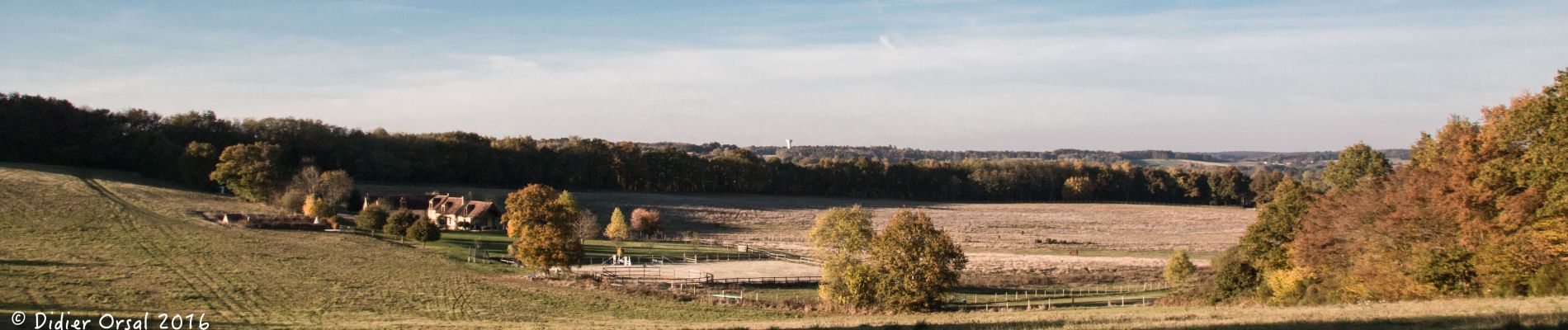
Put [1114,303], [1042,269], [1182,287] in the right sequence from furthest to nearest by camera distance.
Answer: [1042,269] → [1182,287] → [1114,303]

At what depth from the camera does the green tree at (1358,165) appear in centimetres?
4231

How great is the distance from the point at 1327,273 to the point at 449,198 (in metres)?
63.9

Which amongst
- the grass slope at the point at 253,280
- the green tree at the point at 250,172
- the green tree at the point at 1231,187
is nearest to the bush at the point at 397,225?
the grass slope at the point at 253,280

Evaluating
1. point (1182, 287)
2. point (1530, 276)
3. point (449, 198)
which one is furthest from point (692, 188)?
point (1530, 276)

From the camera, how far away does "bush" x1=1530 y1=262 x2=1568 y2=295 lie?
23.4 m

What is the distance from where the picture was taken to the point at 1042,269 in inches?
1973

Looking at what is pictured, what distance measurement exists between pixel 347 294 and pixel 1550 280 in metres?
34.3

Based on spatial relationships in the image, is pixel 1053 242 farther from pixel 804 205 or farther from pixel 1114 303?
pixel 804 205

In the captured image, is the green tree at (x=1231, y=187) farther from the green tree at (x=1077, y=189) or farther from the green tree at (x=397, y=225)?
the green tree at (x=397, y=225)

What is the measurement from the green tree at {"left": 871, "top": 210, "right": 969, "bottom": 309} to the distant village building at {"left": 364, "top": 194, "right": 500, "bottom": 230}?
150ft

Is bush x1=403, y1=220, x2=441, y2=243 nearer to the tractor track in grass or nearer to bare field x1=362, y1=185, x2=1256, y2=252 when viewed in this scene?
the tractor track in grass

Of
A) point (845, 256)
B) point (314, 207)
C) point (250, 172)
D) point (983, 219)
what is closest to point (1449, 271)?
point (845, 256)

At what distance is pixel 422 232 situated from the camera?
52312mm

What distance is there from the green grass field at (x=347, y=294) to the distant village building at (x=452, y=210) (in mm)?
19748
